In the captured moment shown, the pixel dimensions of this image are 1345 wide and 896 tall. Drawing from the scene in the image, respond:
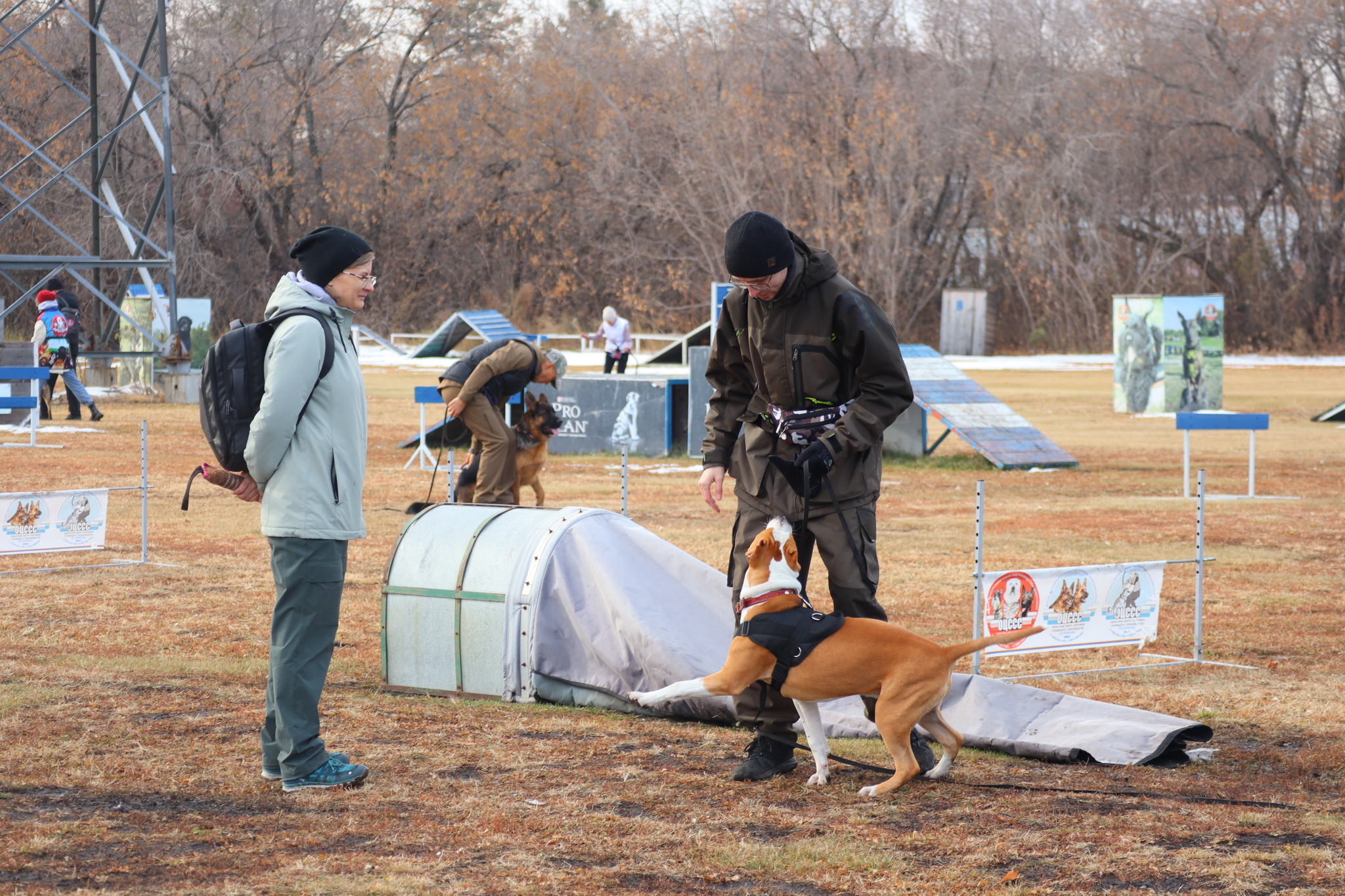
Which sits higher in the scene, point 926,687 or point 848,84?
point 848,84

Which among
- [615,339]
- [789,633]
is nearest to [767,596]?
[789,633]

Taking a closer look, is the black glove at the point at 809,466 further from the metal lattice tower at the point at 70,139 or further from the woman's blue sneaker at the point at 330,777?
the metal lattice tower at the point at 70,139

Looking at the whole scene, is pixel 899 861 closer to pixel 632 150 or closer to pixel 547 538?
pixel 547 538

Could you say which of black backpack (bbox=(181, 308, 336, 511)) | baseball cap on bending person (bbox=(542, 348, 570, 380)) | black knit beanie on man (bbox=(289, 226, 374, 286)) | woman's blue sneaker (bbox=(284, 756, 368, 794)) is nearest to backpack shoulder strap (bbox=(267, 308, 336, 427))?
black backpack (bbox=(181, 308, 336, 511))

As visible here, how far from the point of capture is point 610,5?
63.7 m

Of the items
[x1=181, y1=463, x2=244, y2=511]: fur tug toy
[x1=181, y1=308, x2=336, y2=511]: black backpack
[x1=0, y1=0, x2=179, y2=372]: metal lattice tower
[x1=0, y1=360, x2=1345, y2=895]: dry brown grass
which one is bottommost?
[x1=0, y1=360, x2=1345, y2=895]: dry brown grass

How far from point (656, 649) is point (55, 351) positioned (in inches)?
678

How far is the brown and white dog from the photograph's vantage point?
432 centimetres

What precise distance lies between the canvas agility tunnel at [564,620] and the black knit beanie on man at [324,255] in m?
1.89

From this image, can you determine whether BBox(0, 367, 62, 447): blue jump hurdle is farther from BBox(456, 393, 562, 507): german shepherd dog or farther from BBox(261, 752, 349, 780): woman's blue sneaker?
BBox(261, 752, 349, 780): woman's blue sneaker

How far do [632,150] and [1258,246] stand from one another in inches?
807

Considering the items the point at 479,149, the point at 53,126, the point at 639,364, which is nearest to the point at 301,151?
the point at 479,149

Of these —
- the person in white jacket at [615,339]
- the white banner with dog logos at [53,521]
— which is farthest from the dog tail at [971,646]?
the person in white jacket at [615,339]

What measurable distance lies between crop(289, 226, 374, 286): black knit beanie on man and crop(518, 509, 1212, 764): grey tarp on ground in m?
1.90
